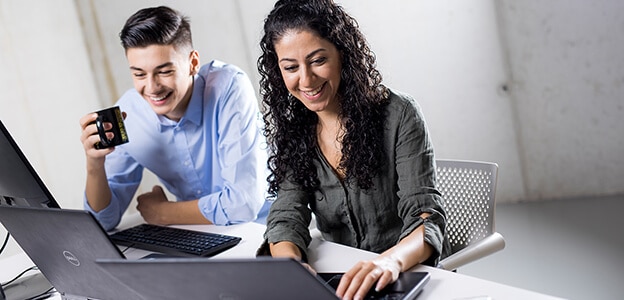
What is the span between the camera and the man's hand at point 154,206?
2359mm

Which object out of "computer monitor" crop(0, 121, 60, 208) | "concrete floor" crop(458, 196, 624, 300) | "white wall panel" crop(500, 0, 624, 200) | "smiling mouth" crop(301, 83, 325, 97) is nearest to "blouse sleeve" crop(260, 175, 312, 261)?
"smiling mouth" crop(301, 83, 325, 97)

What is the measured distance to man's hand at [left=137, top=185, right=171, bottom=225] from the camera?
236 cm

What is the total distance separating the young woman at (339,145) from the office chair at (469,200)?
28 cm

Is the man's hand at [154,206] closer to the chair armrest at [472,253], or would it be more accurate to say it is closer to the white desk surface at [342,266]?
the white desk surface at [342,266]

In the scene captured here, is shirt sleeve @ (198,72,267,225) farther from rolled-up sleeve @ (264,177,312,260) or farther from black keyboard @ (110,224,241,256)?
rolled-up sleeve @ (264,177,312,260)

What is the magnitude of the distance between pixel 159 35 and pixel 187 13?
222 cm

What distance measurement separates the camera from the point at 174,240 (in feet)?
6.92

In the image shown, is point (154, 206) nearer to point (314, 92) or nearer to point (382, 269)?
point (314, 92)

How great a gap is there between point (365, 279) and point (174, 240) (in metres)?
0.85

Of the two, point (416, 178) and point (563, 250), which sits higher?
point (416, 178)

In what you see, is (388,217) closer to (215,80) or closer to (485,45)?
(215,80)

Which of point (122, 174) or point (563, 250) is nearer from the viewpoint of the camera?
point (122, 174)

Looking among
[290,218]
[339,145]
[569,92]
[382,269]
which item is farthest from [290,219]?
[569,92]

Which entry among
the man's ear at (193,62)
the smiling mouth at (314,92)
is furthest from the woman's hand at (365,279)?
the man's ear at (193,62)
